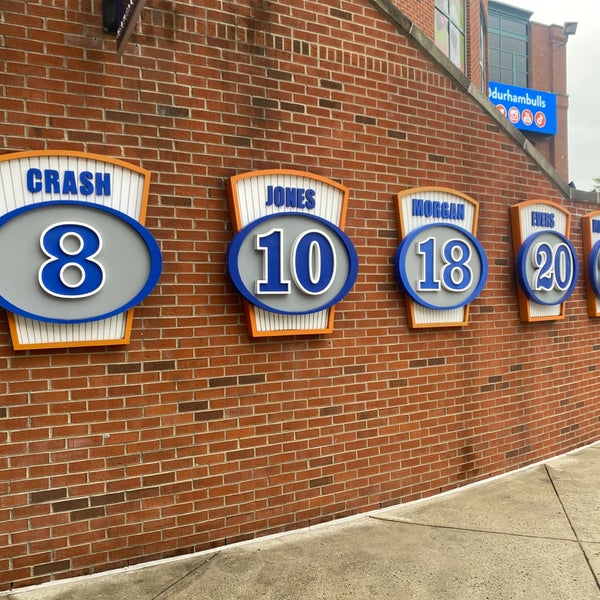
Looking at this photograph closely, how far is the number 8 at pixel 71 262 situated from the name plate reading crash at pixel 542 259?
13.3ft

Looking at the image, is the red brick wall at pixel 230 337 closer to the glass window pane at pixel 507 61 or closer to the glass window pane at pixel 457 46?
the glass window pane at pixel 457 46

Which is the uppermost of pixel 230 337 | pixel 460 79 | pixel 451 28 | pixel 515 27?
pixel 515 27

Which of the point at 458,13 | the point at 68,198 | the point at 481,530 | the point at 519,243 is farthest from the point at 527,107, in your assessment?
the point at 68,198

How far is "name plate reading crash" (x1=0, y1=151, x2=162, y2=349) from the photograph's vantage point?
3.35 meters

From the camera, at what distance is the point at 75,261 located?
351 cm

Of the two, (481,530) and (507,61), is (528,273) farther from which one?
(507,61)

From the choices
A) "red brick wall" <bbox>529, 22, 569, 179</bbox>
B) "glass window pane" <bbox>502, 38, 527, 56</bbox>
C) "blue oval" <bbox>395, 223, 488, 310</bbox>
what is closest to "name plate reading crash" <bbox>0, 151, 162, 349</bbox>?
"blue oval" <bbox>395, 223, 488, 310</bbox>

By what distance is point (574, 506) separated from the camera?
4.76 metres

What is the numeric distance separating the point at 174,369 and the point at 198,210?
108cm

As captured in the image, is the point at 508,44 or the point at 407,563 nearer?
the point at 407,563

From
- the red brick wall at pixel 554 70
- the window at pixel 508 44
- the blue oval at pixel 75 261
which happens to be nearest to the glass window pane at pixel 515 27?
the window at pixel 508 44

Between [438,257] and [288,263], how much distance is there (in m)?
1.57

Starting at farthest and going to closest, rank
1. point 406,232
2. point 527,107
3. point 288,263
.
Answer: point 527,107, point 406,232, point 288,263

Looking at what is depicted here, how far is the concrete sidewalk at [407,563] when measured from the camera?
3.39 meters
